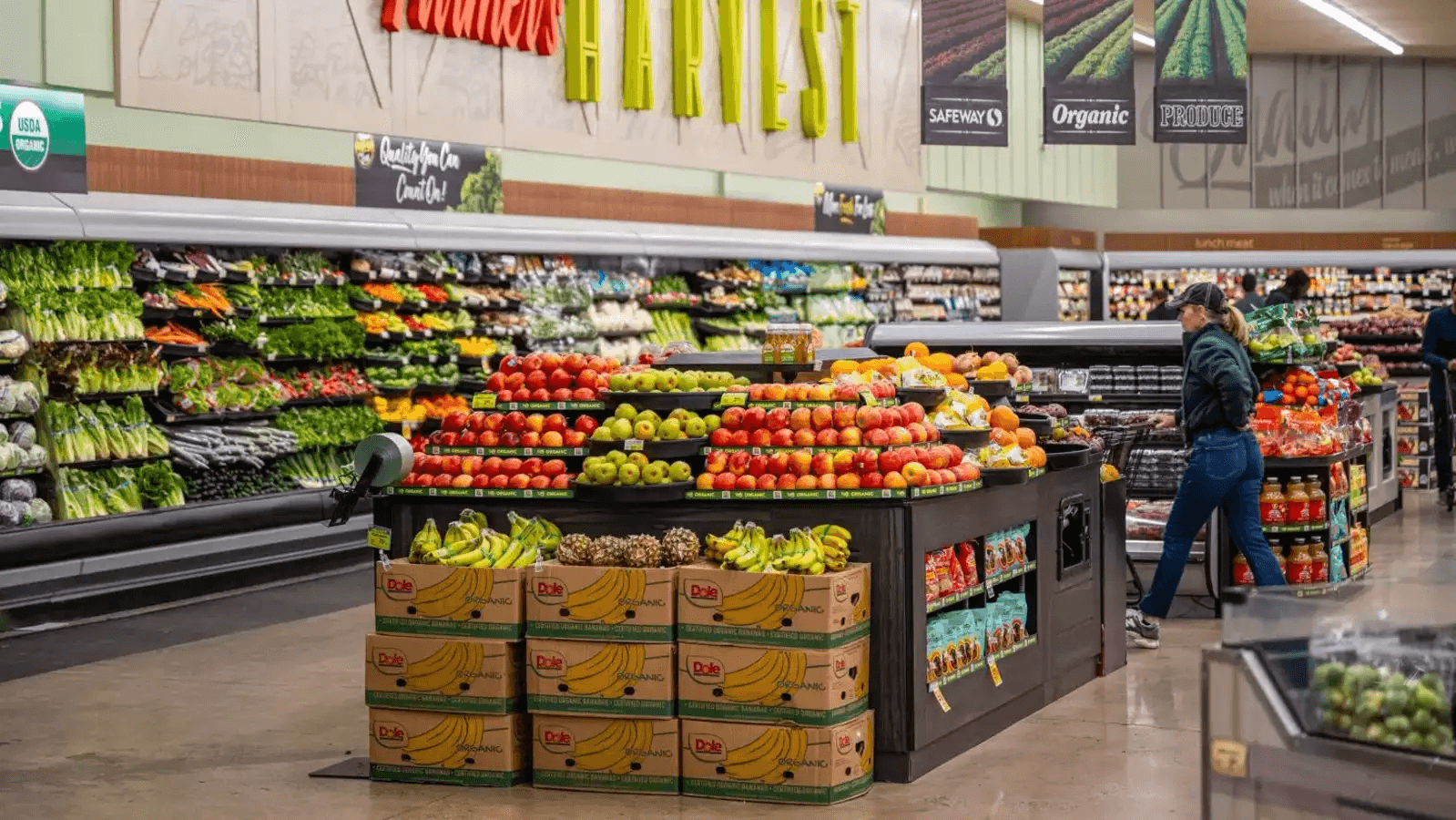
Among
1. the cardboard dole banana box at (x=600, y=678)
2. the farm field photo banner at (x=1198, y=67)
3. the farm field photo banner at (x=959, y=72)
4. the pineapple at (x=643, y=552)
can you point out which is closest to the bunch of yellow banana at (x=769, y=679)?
the cardboard dole banana box at (x=600, y=678)

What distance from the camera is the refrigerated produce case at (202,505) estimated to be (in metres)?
8.55

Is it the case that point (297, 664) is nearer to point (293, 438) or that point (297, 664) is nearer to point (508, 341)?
point (293, 438)

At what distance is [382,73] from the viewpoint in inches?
428

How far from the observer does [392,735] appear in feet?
19.0

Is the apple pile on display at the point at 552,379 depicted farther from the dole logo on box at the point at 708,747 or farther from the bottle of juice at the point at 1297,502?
the bottle of juice at the point at 1297,502

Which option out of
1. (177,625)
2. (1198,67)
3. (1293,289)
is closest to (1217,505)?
(177,625)

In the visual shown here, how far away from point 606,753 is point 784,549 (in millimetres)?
846

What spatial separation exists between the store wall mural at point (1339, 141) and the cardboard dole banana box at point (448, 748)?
20710 mm

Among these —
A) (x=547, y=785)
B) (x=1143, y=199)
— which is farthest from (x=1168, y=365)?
(x=1143, y=199)

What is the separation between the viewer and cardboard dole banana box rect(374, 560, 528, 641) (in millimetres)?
5672

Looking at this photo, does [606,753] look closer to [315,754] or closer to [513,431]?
[315,754]

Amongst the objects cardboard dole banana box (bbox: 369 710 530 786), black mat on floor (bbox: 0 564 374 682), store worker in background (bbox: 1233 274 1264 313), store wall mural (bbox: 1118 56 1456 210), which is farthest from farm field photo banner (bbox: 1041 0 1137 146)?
store wall mural (bbox: 1118 56 1456 210)

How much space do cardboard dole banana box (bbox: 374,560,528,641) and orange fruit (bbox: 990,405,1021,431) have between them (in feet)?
7.33

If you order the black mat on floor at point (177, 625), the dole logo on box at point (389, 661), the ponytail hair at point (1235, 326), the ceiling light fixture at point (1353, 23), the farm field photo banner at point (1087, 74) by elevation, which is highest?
the ceiling light fixture at point (1353, 23)
